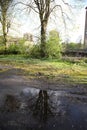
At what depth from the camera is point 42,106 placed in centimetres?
815

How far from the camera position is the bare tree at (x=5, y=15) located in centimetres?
3244

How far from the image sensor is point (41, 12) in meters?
27.9

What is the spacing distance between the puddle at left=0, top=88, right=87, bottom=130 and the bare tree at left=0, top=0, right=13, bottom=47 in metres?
23.7

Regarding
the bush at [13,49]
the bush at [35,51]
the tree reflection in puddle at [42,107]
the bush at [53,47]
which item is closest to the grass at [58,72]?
the tree reflection in puddle at [42,107]

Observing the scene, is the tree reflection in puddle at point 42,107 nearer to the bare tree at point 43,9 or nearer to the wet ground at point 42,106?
the wet ground at point 42,106

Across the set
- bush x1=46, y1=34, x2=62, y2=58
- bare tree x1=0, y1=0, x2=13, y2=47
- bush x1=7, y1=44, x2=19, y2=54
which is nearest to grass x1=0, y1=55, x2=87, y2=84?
bush x1=46, y1=34, x2=62, y2=58

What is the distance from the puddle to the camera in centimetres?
646

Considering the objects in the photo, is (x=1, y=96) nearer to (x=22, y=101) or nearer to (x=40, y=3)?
(x=22, y=101)

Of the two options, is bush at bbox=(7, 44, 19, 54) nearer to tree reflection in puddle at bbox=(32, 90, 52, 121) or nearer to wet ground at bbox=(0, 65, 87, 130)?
wet ground at bbox=(0, 65, 87, 130)

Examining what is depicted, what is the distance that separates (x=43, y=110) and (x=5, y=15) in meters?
28.0

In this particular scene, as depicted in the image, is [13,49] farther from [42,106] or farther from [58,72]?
[42,106]

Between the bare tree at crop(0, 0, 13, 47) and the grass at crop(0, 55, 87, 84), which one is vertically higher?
the bare tree at crop(0, 0, 13, 47)

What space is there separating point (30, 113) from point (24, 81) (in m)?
5.36

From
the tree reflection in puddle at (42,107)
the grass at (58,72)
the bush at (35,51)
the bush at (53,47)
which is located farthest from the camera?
the bush at (35,51)
